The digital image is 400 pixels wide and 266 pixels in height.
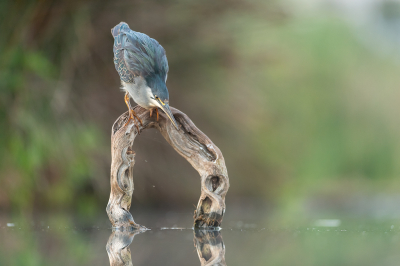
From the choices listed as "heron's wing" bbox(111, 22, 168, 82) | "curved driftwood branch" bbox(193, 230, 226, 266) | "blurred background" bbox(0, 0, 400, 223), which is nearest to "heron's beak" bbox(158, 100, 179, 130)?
"heron's wing" bbox(111, 22, 168, 82)

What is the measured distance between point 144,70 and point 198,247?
17.7 inches

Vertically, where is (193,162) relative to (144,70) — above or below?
below

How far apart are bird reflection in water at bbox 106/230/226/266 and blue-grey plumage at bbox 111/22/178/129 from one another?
0.82ft

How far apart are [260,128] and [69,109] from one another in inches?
40.8

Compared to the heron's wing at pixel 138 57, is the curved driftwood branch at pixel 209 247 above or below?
below

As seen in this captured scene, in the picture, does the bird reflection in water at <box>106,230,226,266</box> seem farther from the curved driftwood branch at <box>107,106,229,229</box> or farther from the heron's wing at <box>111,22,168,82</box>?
the heron's wing at <box>111,22,168,82</box>

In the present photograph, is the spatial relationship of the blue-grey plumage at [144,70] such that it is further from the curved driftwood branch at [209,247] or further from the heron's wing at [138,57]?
the curved driftwood branch at [209,247]

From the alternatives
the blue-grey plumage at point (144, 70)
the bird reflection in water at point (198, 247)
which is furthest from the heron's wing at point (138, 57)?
the bird reflection in water at point (198, 247)

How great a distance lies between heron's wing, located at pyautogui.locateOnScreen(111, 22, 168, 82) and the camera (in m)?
1.00

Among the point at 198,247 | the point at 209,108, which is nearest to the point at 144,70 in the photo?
the point at 198,247

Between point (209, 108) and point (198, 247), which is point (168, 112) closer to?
point (198, 247)

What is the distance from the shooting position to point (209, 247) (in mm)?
737

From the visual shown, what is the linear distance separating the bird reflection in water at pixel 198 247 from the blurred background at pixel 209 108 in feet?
2.43

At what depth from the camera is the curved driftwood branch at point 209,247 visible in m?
0.62
